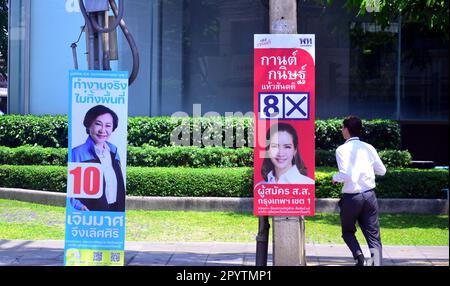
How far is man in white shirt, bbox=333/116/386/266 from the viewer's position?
8203 millimetres

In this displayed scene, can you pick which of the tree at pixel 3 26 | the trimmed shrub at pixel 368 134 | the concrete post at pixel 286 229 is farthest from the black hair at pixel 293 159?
the tree at pixel 3 26

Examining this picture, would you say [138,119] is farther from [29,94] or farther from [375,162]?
[375,162]

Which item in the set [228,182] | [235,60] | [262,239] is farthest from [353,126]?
[235,60]

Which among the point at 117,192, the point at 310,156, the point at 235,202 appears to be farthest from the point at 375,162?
the point at 235,202

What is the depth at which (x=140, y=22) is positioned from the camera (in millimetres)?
19172

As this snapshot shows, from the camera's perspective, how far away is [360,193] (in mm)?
8211

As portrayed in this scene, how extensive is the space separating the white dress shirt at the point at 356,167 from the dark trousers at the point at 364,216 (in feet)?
0.30

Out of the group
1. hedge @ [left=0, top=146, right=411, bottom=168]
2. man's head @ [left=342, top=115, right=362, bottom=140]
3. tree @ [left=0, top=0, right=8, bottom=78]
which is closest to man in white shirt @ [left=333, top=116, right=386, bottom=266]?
man's head @ [left=342, top=115, right=362, bottom=140]

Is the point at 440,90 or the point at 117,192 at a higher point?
the point at 440,90

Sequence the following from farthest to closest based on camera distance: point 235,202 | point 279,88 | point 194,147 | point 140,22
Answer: point 140,22 → point 194,147 → point 235,202 → point 279,88

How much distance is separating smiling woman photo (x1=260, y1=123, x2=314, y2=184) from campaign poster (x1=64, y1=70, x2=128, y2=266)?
5.03 feet

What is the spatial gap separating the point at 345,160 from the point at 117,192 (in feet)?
8.63

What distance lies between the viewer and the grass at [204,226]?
11672 mm

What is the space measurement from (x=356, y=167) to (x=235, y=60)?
11250mm
